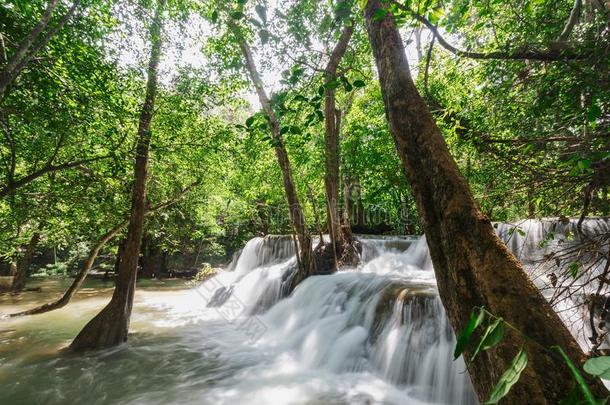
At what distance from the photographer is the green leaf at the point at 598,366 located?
570 mm

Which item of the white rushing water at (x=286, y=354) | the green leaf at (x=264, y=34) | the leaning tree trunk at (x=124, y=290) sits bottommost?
the white rushing water at (x=286, y=354)

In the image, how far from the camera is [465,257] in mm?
1517

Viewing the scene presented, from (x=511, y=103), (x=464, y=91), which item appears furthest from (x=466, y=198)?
(x=464, y=91)

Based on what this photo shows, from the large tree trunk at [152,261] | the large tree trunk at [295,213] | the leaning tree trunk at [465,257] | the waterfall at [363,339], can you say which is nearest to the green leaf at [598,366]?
the leaning tree trunk at [465,257]

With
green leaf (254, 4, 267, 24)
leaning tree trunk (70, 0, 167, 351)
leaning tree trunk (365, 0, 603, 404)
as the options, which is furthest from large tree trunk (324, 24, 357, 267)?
green leaf (254, 4, 267, 24)

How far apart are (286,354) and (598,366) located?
732cm

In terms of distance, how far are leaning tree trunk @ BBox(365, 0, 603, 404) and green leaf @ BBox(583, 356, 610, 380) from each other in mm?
289

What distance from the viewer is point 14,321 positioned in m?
9.95

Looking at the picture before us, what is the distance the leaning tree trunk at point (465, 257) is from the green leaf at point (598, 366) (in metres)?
0.29

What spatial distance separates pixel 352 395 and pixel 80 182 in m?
6.01

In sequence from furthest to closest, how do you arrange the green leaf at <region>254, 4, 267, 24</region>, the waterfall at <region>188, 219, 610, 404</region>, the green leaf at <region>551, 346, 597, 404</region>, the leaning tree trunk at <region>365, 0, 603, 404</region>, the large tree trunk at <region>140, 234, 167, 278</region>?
1. the large tree trunk at <region>140, 234, 167, 278</region>
2. the waterfall at <region>188, 219, 610, 404</region>
3. the green leaf at <region>254, 4, 267, 24</region>
4. the leaning tree trunk at <region>365, 0, 603, 404</region>
5. the green leaf at <region>551, 346, 597, 404</region>

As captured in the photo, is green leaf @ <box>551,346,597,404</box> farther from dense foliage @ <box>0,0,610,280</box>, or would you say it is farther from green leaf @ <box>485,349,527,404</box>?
dense foliage @ <box>0,0,610,280</box>

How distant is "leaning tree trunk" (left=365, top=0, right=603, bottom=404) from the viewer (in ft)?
3.89

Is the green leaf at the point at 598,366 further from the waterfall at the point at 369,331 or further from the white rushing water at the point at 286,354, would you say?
the waterfall at the point at 369,331
